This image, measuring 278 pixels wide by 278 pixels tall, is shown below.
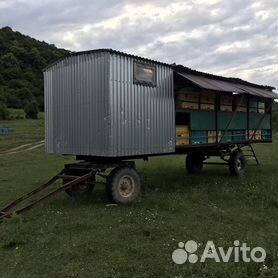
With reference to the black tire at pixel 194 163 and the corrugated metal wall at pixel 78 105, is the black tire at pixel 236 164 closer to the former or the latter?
the black tire at pixel 194 163

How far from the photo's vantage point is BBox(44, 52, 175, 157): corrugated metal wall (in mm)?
10234

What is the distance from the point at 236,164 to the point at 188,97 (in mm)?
4332

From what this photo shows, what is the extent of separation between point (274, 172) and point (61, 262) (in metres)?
11.9

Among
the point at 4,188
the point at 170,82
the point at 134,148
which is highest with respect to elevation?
the point at 170,82

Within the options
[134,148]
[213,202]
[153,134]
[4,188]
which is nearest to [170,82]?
[153,134]

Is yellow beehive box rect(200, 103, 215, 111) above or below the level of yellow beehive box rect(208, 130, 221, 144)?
above

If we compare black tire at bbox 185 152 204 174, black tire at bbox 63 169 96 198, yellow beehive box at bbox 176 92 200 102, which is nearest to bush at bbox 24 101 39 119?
black tire at bbox 185 152 204 174

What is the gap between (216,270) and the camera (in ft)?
18.9

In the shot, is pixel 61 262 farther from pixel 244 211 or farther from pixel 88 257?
pixel 244 211

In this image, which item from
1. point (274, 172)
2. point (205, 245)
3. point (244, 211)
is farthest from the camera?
point (274, 172)

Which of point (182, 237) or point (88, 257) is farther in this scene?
point (182, 237)

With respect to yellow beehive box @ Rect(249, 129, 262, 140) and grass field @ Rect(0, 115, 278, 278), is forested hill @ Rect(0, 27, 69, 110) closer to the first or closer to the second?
yellow beehive box @ Rect(249, 129, 262, 140)

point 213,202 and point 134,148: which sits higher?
point 134,148
